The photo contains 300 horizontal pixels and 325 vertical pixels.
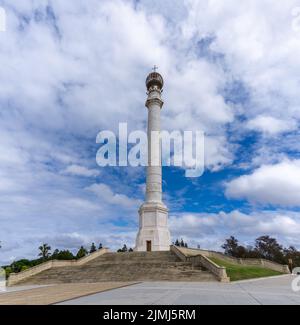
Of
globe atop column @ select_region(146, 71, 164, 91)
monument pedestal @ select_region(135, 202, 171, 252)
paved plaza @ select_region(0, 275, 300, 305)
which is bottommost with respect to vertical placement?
paved plaza @ select_region(0, 275, 300, 305)

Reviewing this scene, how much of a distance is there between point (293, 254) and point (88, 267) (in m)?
42.4

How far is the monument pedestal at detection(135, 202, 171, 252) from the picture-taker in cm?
3978

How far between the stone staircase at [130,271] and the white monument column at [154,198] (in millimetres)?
7890

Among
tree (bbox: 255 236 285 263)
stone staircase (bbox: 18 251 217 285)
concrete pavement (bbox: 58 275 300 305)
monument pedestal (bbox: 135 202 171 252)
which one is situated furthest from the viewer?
tree (bbox: 255 236 285 263)

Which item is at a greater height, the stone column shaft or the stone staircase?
the stone column shaft

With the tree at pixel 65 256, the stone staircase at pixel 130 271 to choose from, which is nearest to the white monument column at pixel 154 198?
the stone staircase at pixel 130 271

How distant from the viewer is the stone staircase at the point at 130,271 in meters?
23.2

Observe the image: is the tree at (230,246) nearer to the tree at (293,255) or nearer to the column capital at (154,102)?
the tree at (293,255)

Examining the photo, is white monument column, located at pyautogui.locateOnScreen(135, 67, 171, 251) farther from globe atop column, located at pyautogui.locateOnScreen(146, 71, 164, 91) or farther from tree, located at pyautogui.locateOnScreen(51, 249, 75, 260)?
tree, located at pyautogui.locateOnScreen(51, 249, 75, 260)

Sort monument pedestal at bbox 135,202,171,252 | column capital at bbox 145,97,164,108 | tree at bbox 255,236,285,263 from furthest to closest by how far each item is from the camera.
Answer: tree at bbox 255,236,285,263, column capital at bbox 145,97,164,108, monument pedestal at bbox 135,202,171,252

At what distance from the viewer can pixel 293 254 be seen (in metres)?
56.6

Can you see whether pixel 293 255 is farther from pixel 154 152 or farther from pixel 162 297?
pixel 162 297

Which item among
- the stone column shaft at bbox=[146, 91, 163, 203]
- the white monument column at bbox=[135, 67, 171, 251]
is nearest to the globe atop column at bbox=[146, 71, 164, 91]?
the white monument column at bbox=[135, 67, 171, 251]
